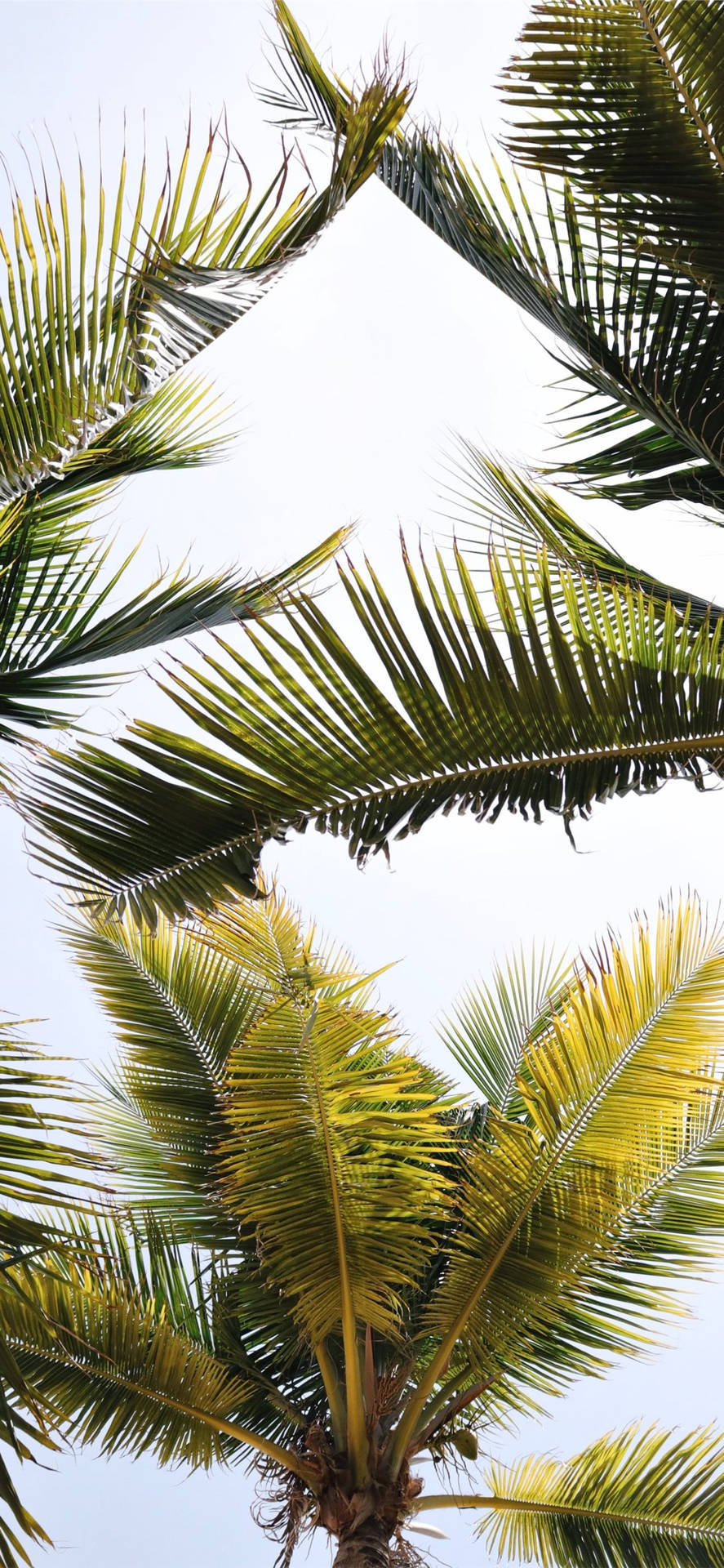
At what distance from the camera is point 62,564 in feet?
15.3

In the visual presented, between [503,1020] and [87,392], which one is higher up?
[87,392]

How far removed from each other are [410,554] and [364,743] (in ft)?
1.43

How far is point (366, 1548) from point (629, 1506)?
153cm

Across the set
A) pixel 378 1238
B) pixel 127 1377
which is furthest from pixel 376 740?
pixel 127 1377

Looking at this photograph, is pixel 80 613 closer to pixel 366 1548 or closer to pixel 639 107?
pixel 639 107

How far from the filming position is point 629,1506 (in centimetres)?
606

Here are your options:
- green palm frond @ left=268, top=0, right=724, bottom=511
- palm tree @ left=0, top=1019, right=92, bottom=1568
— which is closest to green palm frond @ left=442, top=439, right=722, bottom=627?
green palm frond @ left=268, top=0, right=724, bottom=511

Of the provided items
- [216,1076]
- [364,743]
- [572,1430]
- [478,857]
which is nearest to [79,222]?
[364,743]

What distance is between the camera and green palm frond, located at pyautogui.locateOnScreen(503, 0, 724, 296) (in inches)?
118

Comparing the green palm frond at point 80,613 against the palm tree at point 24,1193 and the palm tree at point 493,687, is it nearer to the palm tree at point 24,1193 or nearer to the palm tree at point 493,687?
the palm tree at point 493,687

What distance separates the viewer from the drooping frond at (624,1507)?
236 inches

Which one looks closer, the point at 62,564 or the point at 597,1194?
the point at 62,564

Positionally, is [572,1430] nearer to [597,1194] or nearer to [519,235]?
[597,1194]

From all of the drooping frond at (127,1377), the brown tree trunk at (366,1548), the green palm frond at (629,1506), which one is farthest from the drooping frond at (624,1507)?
the drooping frond at (127,1377)
